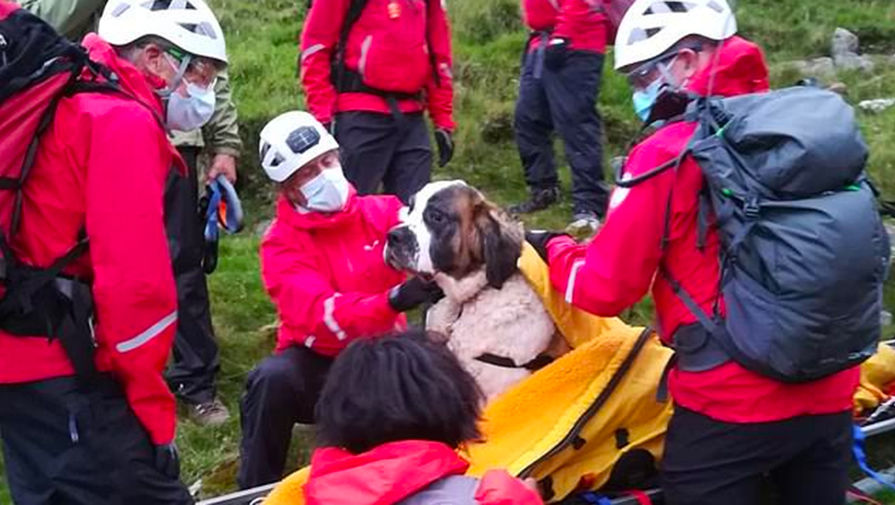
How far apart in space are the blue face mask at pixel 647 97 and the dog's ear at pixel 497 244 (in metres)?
0.94

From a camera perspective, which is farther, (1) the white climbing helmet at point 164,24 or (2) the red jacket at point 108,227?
(1) the white climbing helmet at point 164,24

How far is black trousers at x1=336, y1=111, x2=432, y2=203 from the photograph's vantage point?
750 centimetres

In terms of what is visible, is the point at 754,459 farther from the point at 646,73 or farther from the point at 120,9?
the point at 120,9

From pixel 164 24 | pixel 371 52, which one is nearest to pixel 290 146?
pixel 164 24

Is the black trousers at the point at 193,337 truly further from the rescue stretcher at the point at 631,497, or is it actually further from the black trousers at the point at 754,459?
the black trousers at the point at 754,459

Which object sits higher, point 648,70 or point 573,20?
point 648,70

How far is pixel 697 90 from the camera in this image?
4234mm

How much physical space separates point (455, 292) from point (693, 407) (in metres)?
1.37

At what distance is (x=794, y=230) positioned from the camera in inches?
149

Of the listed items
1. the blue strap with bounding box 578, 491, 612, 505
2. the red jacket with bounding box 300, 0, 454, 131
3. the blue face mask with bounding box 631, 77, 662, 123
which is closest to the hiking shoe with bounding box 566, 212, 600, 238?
the red jacket with bounding box 300, 0, 454, 131

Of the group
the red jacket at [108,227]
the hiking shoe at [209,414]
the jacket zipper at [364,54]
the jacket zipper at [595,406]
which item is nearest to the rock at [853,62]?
the jacket zipper at [364,54]

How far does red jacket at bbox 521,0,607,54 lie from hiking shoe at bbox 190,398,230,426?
3699 mm

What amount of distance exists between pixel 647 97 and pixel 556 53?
15.4ft

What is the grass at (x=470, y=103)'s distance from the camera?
7.39m
